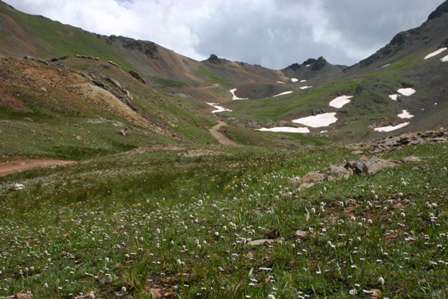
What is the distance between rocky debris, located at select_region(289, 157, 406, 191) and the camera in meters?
20.1

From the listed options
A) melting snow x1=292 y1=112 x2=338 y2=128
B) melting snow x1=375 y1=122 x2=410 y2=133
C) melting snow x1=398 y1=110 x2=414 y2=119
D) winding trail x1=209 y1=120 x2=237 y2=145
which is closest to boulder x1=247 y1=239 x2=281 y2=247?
winding trail x1=209 y1=120 x2=237 y2=145

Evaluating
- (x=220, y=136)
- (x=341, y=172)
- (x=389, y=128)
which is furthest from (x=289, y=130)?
(x=341, y=172)

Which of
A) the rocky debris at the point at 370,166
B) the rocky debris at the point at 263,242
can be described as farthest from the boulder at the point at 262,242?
the rocky debris at the point at 370,166

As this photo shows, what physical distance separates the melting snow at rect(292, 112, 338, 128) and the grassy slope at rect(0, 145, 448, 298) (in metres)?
159

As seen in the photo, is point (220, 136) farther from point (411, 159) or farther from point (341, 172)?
point (341, 172)

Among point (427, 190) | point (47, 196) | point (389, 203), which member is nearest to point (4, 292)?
point (389, 203)

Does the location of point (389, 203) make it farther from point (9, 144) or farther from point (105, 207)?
point (9, 144)

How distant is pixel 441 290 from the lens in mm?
7633

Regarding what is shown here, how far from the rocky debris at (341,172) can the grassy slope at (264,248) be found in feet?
2.76

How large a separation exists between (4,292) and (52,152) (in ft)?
155

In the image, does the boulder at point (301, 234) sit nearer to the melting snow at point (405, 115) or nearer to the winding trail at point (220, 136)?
the winding trail at point (220, 136)

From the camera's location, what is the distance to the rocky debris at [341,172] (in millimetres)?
20125

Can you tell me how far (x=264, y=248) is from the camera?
11.5 m

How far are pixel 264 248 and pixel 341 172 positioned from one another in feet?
34.7
